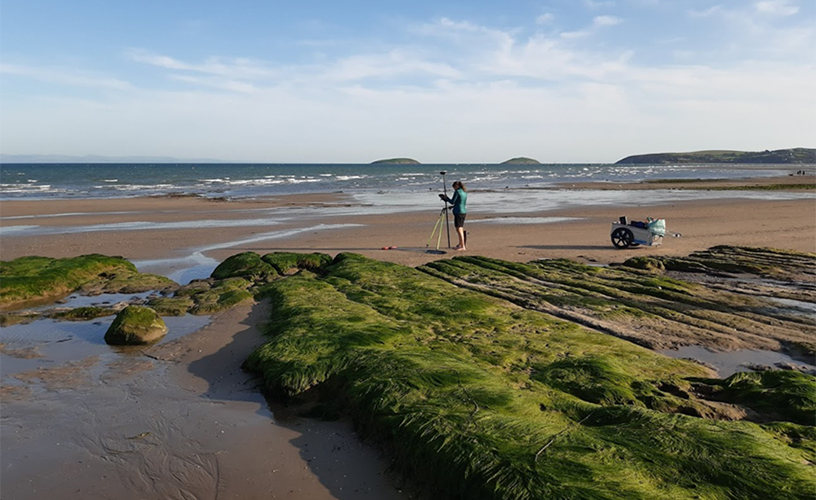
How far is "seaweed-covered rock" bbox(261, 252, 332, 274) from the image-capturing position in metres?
12.9

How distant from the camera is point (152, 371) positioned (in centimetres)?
693

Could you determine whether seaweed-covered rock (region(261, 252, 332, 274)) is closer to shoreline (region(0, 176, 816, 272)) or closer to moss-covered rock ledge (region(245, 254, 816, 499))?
shoreline (region(0, 176, 816, 272))

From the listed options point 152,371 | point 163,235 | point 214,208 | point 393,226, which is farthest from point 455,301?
point 214,208

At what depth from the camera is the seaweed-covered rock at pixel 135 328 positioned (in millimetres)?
7977

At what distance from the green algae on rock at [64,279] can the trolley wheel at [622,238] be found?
1149 cm

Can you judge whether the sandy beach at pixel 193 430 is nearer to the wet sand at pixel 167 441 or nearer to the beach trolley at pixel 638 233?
the wet sand at pixel 167 441

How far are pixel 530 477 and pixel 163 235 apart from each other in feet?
60.6

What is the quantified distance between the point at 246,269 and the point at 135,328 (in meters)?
4.37

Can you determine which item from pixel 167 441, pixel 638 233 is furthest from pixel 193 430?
pixel 638 233

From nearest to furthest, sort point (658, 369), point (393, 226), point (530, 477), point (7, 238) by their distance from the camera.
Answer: point (530, 477)
point (658, 369)
point (7, 238)
point (393, 226)

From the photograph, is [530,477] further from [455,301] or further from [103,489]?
[455,301]

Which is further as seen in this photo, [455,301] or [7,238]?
[7,238]

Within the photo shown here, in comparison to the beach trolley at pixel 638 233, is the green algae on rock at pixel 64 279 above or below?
below

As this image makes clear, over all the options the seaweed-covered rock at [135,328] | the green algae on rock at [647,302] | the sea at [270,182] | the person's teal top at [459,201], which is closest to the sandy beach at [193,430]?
the seaweed-covered rock at [135,328]
